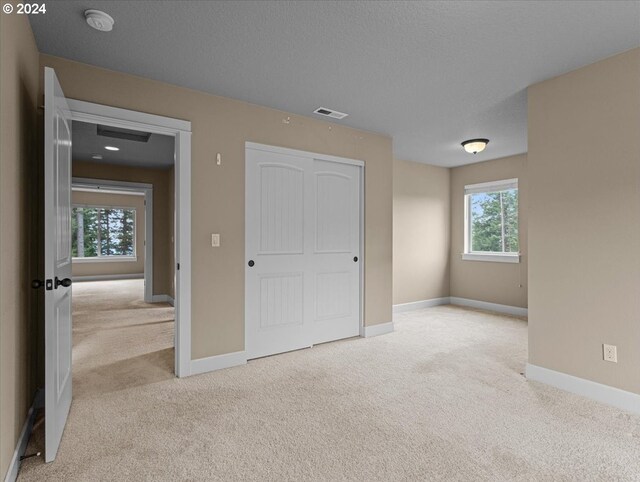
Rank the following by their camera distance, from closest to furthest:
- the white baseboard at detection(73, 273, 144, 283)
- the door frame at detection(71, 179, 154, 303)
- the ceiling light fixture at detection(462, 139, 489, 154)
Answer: the ceiling light fixture at detection(462, 139, 489, 154), the door frame at detection(71, 179, 154, 303), the white baseboard at detection(73, 273, 144, 283)

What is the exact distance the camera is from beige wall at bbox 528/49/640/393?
2.54 m

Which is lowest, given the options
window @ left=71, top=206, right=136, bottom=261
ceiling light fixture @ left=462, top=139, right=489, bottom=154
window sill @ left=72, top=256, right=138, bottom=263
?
window sill @ left=72, top=256, right=138, bottom=263

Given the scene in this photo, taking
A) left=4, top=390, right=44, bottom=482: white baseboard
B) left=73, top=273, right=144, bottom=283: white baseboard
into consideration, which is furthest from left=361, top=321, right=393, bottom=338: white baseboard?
left=73, top=273, right=144, bottom=283: white baseboard

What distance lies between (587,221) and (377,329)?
2576mm

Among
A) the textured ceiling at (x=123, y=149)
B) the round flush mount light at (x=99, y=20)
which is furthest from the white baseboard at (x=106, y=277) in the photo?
the round flush mount light at (x=99, y=20)

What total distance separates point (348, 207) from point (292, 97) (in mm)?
1502

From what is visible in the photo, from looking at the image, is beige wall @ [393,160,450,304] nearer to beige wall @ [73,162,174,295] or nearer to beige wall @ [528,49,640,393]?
beige wall @ [528,49,640,393]

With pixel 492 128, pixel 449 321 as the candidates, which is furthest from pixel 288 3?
pixel 449 321

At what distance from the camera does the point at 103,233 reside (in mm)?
10477

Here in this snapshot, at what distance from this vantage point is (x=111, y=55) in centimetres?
260

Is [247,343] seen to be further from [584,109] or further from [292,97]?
[584,109]

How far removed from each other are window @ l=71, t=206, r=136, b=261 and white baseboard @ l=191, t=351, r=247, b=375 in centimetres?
892

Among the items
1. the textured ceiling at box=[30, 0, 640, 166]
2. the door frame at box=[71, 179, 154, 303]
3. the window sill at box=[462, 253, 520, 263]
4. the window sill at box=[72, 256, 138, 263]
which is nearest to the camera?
the textured ceiling at box=[30, 0, 640, 166]

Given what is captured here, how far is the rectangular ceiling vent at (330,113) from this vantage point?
3.69 m
